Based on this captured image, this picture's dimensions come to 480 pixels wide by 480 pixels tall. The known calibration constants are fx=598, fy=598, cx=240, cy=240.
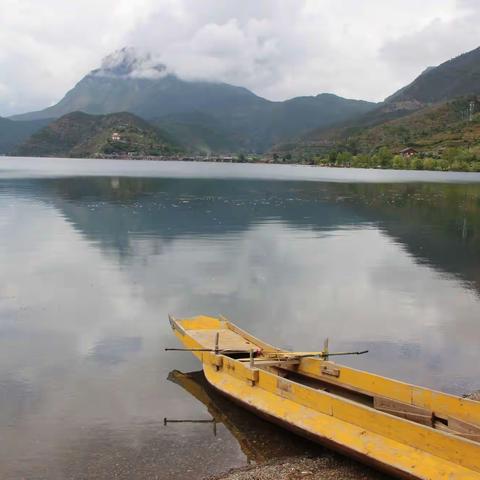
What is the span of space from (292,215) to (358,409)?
187ft

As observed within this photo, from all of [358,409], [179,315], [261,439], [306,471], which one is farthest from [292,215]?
[306,471]

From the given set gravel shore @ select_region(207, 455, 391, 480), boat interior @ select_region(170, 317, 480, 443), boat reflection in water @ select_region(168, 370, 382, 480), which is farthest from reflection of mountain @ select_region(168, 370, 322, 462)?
boat interior @ select_region(170, 317, 480, 443)

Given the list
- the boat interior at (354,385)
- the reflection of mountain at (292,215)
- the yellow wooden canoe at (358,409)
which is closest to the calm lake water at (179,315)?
the reflection of mountain at (292,215)

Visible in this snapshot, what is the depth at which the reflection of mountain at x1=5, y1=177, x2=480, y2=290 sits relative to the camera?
49062mm

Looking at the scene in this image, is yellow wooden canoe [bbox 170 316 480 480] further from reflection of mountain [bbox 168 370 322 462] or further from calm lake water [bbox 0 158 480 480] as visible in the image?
calm lake water [bbox 0 158 480 480]

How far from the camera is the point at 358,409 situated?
1362 centimetres

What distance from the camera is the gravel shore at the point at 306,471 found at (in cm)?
1334

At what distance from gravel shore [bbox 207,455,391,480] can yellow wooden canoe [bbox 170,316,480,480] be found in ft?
1.74

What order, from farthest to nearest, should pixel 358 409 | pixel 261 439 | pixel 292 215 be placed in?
pixel 292 215 < pixel 261 439 < pixel 358 409

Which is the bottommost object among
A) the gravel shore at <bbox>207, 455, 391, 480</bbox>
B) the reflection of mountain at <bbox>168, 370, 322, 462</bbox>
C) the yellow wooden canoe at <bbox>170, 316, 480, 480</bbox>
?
the reflection of mountain at <bbox>168, 370, 322, 462</bbox>

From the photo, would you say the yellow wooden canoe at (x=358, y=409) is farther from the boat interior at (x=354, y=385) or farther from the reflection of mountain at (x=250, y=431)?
the reflection of mountain at (x=250, y=431)

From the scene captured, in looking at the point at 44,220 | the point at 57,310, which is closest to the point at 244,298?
the point at 57,310

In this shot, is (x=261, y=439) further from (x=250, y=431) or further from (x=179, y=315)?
(x=179, y=315)

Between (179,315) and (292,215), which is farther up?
(292,215)
